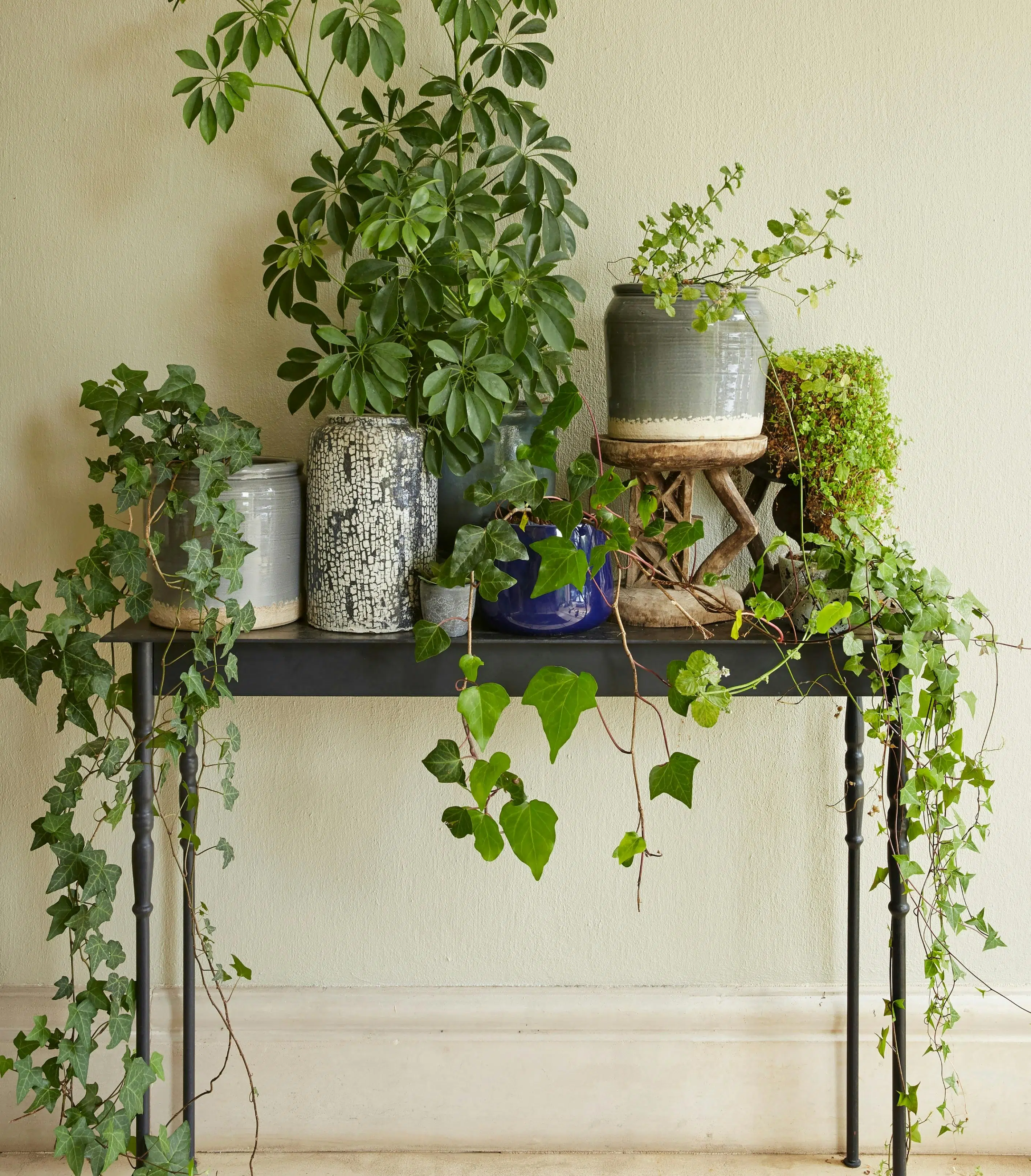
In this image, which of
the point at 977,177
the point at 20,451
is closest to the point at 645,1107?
the point at 20,451

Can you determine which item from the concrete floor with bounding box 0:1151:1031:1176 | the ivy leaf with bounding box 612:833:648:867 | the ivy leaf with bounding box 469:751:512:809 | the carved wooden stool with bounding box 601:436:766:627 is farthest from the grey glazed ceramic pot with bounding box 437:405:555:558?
the concrete floor with bounding box 0:1151:1031:1176

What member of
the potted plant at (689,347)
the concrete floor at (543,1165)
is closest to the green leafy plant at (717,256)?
the potted plant at (689,347)

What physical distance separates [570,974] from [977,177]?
1375 millimetres

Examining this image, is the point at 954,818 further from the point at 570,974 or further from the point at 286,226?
the point at 286,226

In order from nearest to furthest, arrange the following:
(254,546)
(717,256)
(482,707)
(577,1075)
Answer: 1. (482,707)
2. (254,546)
3. (717,256)
4. (577,1075)

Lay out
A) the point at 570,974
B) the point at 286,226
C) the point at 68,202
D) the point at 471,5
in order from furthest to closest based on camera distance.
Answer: the point at 570,974, the point at 68,202, the point at 286,226, the point at 471,5

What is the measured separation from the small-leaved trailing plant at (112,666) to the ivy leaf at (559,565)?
0.36 m

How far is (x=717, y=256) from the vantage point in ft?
4.70

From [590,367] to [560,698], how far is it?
591mm

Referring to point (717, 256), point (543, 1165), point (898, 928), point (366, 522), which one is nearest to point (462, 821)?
point (366, 522)

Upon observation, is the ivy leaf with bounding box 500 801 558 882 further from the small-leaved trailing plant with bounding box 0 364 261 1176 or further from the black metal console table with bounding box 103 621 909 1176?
the small-leaved trailing plant with bounding box 0 364 261 1176

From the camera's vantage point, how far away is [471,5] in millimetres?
1220

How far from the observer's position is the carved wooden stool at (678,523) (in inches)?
49.4

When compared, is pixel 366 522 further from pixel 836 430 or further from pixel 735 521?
pixel 836 430
